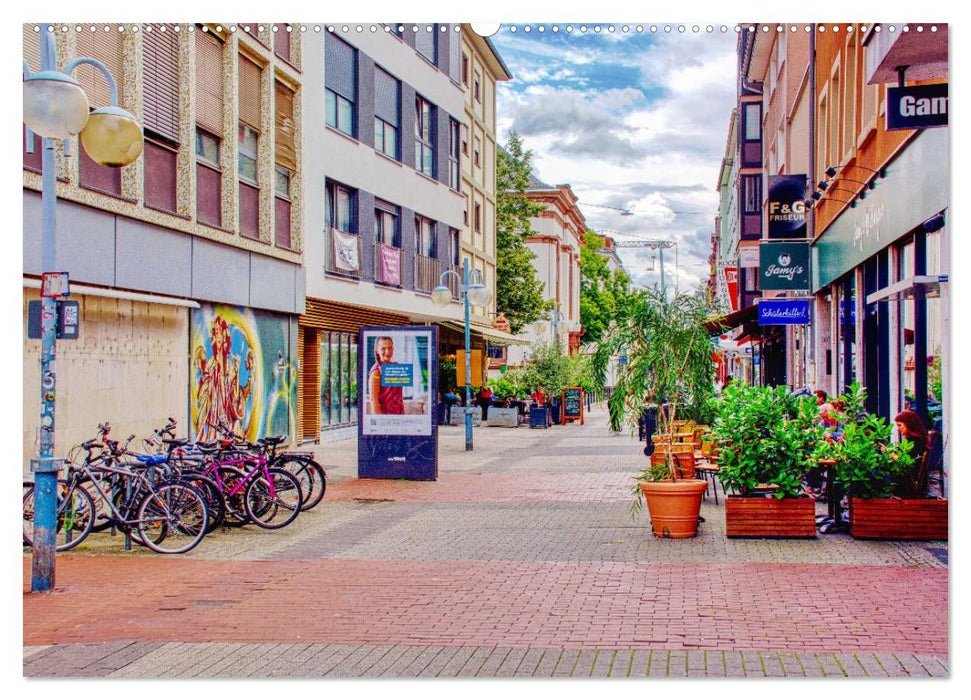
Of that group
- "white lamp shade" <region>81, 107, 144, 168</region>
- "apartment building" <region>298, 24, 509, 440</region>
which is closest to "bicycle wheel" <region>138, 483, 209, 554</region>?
"white lamp shade" <region>81, 107, 144, 168</region>

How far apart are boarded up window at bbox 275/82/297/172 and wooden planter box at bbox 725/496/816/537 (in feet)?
39.0

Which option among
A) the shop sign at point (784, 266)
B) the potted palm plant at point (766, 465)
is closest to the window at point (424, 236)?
the shop sign at point (784, 266)

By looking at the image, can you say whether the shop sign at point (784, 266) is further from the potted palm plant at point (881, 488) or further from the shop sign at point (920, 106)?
the shop sign at point (920, 106)

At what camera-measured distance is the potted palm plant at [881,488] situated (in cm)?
952

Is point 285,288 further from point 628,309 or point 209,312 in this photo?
point 628,309

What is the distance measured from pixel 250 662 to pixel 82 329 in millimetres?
7247

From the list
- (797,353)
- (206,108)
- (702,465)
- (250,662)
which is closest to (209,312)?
(206,108)

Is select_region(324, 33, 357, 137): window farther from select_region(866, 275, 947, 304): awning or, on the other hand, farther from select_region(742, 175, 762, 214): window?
select_region(742, 175, 762, 214): window

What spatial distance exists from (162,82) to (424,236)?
15.6 meters

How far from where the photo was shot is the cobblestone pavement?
229 inches

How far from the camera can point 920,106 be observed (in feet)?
20.8

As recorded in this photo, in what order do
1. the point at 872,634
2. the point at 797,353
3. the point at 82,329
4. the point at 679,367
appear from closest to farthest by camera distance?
1. the point at 872,634
2. the point at 679,367
3. the point at 82,329
4. the point at 797,353

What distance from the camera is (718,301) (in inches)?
435

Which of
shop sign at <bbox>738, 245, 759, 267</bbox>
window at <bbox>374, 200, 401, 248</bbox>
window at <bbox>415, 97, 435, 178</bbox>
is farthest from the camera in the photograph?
shop sign at <bbox>738, 245, 759, 267</bbox>
